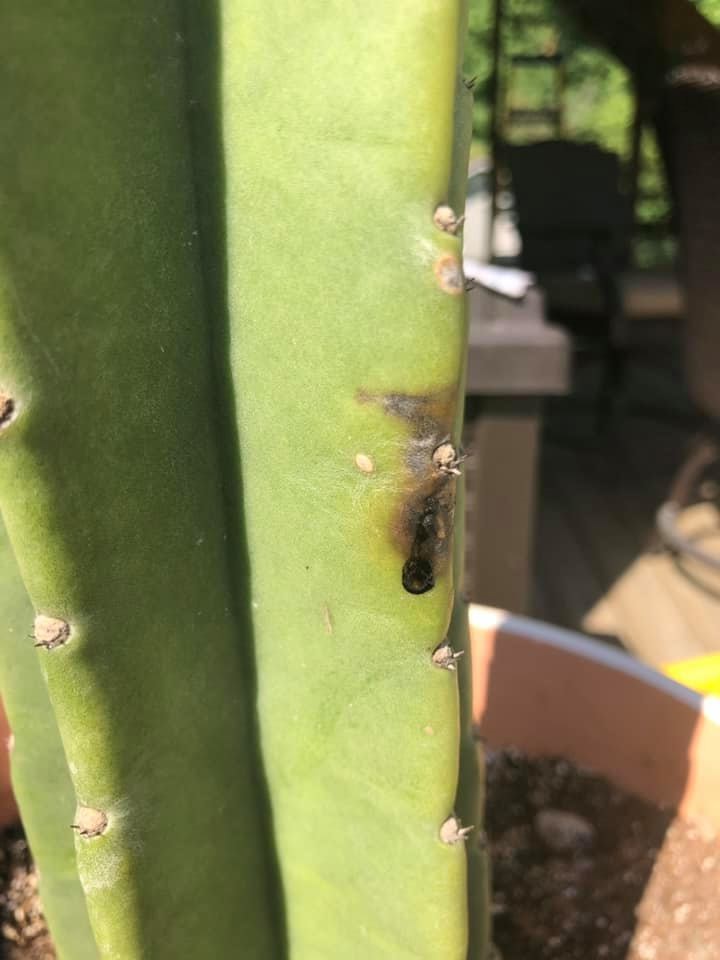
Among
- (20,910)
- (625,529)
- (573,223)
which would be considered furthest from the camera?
(573,223)

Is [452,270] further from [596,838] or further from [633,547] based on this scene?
[633,547]

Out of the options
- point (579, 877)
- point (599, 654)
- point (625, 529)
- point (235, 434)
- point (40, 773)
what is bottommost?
point (625, 529)

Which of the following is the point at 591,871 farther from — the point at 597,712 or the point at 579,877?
the point at 597,712

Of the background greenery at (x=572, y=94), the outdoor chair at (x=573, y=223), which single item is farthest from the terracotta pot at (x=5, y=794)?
the background greenery at (x=572, y=94)

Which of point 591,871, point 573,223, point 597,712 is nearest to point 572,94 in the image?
point 573,223

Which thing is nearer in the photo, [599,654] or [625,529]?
[599,654]

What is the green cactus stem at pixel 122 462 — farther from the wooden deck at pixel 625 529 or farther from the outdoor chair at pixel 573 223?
the outdoor chair at pixel 573 223

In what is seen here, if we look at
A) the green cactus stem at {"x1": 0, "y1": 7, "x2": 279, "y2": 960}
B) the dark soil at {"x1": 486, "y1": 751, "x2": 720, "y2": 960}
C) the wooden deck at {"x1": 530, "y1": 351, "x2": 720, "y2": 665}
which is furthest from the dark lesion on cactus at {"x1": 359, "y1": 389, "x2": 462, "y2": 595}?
the wooden deck at {"x1": 530, "y1": 351, "x2": 720, "y2": 665}

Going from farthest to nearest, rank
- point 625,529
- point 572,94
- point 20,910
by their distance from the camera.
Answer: point 572,94 → point 625,529 → point 20,910
